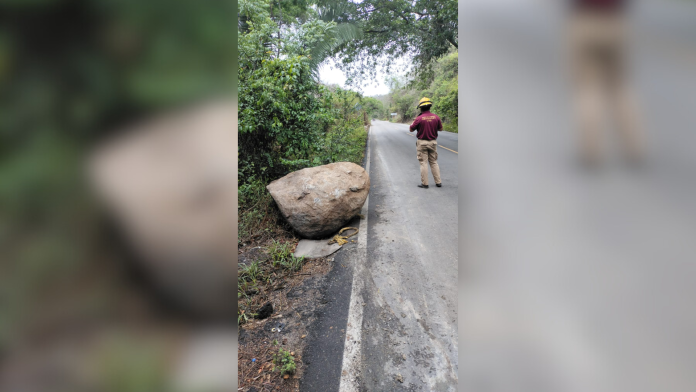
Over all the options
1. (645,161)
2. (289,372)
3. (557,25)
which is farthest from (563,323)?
(289,372)

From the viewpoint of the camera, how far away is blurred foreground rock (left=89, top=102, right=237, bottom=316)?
356 mm

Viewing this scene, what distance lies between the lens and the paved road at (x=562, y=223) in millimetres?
326

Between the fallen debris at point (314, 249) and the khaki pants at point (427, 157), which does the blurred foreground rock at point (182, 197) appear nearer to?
the fallen debris at point (314, 249)

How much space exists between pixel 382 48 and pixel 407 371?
14.6m

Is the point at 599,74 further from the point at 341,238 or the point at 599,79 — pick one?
the point at 341,238

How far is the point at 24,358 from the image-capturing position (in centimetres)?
31

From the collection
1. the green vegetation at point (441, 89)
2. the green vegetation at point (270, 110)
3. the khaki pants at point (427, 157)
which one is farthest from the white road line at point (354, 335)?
the green vegetation at point (441, 89)

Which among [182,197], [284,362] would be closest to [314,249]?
[284,362]

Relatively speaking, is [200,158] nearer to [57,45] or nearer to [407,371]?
[57,45]

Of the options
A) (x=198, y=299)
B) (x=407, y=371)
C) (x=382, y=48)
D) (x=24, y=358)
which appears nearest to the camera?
(x=24, y=358)

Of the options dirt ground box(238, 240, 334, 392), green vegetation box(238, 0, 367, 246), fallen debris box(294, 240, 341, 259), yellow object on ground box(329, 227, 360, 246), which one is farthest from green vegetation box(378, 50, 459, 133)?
dirt ground box(238, 240, 334, 392)

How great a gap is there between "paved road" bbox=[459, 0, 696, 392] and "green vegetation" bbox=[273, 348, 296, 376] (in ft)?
5.75

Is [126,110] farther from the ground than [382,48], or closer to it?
closer to it

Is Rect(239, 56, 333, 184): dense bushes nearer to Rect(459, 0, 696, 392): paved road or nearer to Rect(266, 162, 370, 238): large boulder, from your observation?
Rect(266, 162, 370, 238): large boulder
